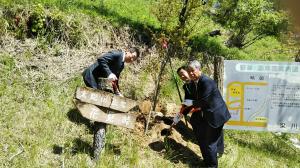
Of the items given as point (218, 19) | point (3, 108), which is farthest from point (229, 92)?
point (218, 19)

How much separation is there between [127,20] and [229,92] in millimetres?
3188

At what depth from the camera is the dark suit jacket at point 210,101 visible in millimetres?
6481

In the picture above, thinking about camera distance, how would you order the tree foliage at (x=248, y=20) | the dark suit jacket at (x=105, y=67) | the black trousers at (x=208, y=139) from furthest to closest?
Answer: 1. the tree foliage at (x=248, y=20)
2. the black trousers at (x=208, y=139)
3. the dark suit jacket at (x=105, y=67)

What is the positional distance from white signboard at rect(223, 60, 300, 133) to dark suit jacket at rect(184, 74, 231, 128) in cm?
141

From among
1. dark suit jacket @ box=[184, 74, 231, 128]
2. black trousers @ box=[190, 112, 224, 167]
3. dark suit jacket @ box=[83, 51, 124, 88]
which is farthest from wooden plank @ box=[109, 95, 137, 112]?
black trousers @ box=[190, 112, 224, 167]

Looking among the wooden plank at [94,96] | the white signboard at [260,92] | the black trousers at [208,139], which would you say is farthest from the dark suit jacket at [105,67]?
the white signboard at [260,92]

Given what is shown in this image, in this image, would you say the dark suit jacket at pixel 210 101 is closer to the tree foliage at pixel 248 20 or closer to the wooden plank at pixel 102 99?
the wooden plank at pixel 102 99

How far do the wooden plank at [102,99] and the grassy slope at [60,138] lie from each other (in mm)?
846

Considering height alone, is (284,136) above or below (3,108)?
below

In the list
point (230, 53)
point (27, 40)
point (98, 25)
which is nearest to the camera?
point (27, 40)

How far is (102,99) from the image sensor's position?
5844 millimetres

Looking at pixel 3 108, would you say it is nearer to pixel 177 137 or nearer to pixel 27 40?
pixel 27 40

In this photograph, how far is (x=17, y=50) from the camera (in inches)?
333

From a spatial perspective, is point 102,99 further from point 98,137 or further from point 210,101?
point 210,101
